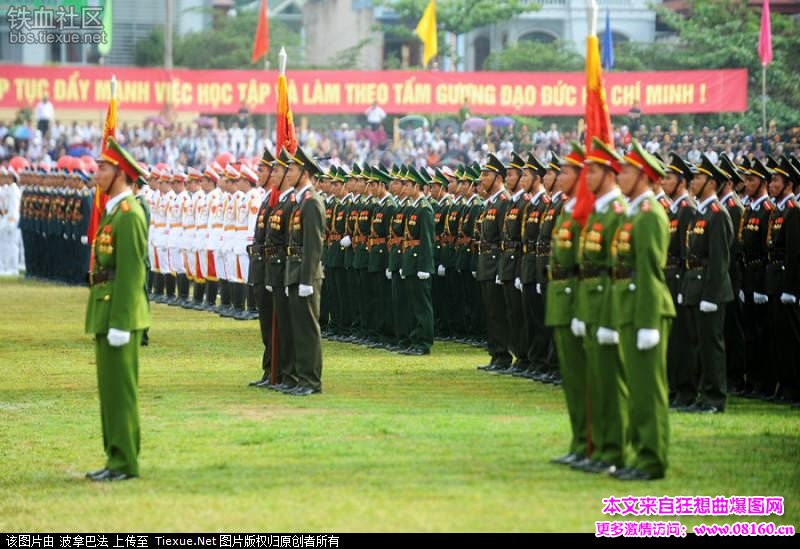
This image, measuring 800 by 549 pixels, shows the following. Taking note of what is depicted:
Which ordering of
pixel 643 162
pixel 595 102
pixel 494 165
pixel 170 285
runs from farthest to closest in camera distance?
1. pixel 170 285
2. pixel 494 165
3. pixel 595 102
4. pixel 643 162

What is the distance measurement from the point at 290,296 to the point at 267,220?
0.89m

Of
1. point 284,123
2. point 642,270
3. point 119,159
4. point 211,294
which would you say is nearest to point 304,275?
point 284,123

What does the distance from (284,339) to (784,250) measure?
14.8 ft

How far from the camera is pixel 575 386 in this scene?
11.3 metres

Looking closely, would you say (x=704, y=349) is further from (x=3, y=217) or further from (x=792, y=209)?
(x=3, y=217)

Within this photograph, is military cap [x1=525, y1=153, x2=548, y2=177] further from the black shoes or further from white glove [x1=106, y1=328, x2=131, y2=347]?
the black shoes

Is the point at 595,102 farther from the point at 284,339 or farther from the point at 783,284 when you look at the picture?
the point at 284,339

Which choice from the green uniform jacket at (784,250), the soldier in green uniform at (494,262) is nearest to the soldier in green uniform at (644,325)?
the green uniform jacket at (784,250)

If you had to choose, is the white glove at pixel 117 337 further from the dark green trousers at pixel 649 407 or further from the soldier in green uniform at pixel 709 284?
the soldier in green uniform at pixel 709 284

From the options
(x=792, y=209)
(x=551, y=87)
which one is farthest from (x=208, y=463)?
(x=551, y=87)

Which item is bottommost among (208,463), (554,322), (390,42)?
(208,463)

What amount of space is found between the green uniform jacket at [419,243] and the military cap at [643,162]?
27.5ft

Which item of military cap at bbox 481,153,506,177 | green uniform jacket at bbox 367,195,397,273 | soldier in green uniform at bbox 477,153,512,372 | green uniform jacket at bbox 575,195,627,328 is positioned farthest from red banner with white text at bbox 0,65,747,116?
green uniform jacket at bbox 575,195,627,328

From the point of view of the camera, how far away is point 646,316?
34.6 ft
